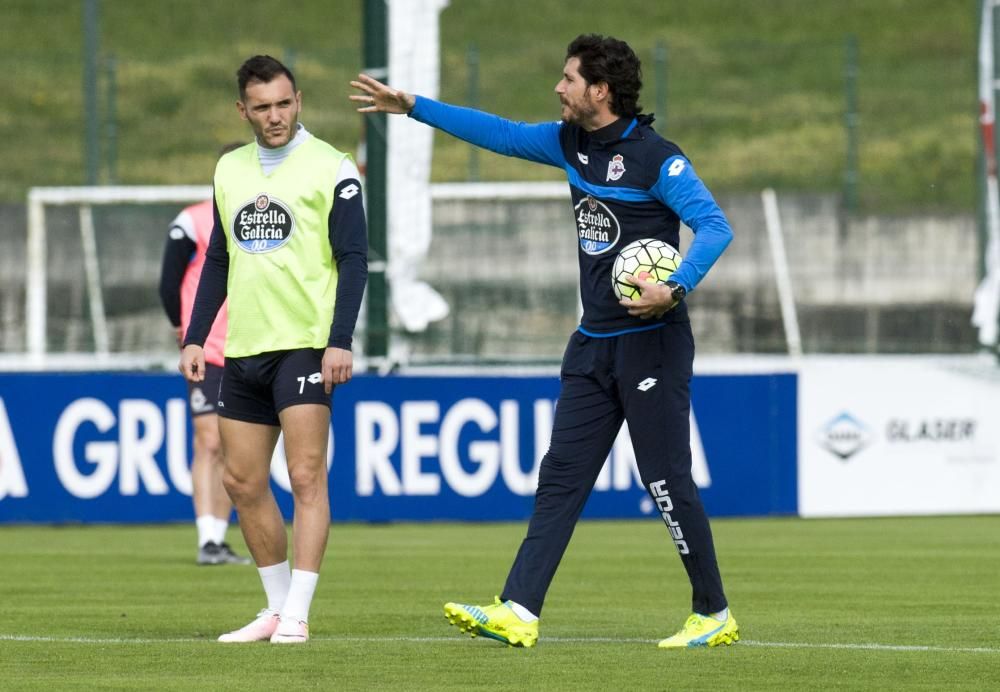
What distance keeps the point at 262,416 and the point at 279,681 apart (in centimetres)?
138

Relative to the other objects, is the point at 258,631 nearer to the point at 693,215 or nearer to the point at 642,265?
the point at 642,265

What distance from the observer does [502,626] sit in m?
7.70

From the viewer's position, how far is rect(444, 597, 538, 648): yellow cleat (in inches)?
301

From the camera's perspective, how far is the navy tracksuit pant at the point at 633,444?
7.73 meters

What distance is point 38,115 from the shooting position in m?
33.8

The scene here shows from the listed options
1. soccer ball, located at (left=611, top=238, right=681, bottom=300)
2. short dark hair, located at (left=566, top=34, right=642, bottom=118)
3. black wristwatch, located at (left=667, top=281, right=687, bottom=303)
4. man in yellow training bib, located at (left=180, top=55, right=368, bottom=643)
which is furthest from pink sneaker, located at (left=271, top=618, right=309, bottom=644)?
short dark hair, located at (left=566, top=34, right=642, bottom=118)

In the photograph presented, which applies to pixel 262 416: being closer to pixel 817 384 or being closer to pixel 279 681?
pixel 279 681

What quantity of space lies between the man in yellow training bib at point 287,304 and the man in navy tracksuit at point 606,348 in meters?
0.36

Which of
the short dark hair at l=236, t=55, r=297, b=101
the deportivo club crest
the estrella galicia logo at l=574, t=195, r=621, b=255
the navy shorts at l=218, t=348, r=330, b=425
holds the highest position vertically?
the short dark hair at l=236, t=55, r=297, b=101

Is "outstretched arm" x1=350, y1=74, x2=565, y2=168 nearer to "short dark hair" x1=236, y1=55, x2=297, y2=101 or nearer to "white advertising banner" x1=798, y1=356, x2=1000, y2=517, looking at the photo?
"short dark hair" x1=236, y1=55, x2=297, y2=101

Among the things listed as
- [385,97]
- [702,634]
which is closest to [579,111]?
[385,97]

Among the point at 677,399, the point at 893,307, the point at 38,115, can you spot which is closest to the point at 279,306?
the point at 677,399

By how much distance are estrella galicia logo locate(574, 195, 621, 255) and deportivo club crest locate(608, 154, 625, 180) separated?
11 cm

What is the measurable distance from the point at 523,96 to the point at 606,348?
81.5ft
